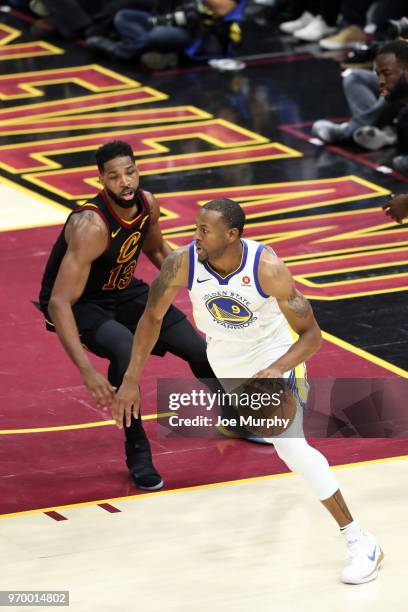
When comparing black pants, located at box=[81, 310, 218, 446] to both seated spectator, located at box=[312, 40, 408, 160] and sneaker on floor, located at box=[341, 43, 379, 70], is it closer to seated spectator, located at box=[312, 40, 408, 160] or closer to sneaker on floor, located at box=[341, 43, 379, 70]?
seated spectator, located at box=[312, 40, 408, 160]

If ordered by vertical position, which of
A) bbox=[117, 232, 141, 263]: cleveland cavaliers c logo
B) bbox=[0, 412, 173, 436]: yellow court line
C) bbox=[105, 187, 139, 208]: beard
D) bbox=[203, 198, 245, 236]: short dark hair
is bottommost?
bbox=[0, 412, 173, 436]: yellow court line

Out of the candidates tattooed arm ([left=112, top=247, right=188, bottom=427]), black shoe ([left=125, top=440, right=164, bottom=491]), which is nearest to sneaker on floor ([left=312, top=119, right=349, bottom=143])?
black shoe ([left=125, top=440, right=164, bottom=491])

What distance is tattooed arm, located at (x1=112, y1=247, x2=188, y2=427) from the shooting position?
21.0ft

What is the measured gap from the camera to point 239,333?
6492 mm

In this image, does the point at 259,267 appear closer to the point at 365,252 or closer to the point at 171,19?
the point at 365,252

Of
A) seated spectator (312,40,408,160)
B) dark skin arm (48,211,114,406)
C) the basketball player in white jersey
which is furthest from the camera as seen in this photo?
seated spectator (312,40,408,160)

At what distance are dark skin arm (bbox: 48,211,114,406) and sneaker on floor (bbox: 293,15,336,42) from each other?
864 cm

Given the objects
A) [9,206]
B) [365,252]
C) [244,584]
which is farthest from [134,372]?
[9,206]

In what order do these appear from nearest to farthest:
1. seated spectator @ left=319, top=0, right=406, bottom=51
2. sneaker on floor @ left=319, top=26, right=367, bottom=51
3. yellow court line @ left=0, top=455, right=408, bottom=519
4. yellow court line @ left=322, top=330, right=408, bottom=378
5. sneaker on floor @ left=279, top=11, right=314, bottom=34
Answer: yellow court line @ left=0, top=455, right=408, bottom=519, yellow court line @ left=322, top=330, right=408, bottom=378, seated spectator @ left=319, top=0, right=406, bottom=51, sneaker on floor @ left=319, top=26, right=367, bottom=51, sneaker on floor @ left=279, top=11, right=314, bottom=34

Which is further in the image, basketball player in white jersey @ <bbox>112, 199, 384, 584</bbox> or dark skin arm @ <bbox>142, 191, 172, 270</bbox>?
dark skin arm @ <bbox>142, 191, 172, 270</bbox>

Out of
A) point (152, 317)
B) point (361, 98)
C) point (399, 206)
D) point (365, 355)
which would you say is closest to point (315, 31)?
point (361, 98)

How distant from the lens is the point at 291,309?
628 cm

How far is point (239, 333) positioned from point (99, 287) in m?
1.14

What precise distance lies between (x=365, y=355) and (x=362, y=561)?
8.74 feet
